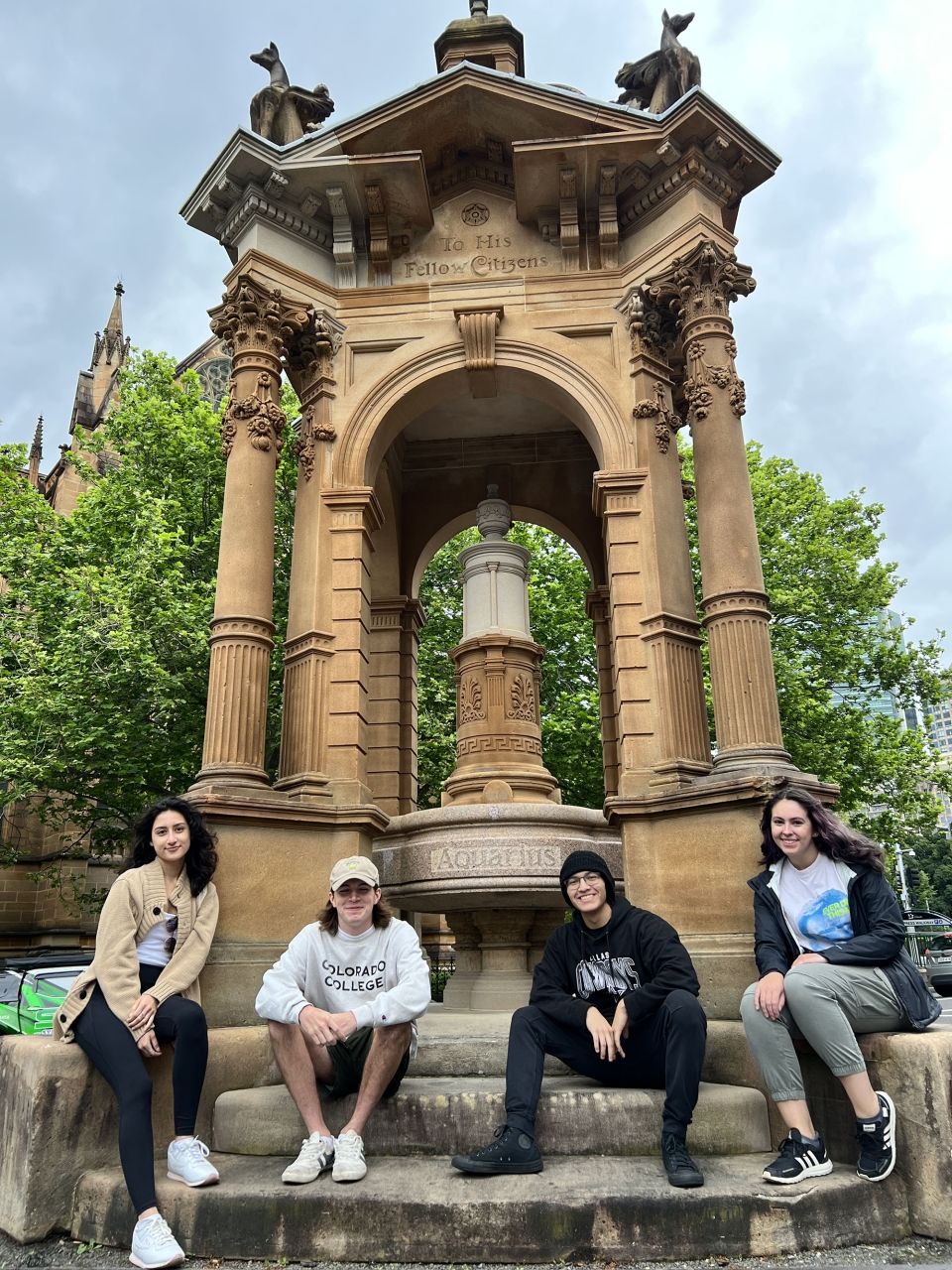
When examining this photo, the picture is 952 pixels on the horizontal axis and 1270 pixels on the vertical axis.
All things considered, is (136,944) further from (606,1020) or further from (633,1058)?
(633,1058)

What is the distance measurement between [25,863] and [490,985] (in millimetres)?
22946

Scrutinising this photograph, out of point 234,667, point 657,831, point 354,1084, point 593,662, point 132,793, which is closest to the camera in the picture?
point 354,1084

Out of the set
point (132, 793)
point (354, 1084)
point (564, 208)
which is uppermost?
point (564, 208)

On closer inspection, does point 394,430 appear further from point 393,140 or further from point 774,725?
point 774,725

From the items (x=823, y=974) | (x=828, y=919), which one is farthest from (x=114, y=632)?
(x=823, y=974)

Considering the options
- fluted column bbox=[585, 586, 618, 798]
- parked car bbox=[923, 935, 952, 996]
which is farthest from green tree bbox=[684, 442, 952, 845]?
parked car bbox=[923, 935, 952, 996]

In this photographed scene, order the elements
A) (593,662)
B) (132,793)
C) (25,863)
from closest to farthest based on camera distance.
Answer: (132,793) → (593,662) → (25,863)

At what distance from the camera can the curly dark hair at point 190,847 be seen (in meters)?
5.24

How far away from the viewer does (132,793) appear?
51.2 feet

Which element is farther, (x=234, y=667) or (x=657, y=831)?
(x=234, y=667)

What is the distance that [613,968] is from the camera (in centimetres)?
484

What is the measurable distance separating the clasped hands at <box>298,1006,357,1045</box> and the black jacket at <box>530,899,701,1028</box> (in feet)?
3.26

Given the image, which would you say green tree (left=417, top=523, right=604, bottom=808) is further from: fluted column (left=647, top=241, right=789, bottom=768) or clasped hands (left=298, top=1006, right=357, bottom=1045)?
clasped hands (left=298, top=1006, right=357, bottom=1045)

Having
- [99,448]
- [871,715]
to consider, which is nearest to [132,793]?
[99,448]
